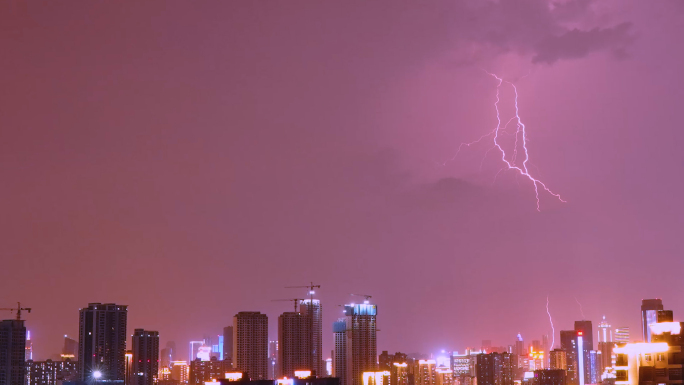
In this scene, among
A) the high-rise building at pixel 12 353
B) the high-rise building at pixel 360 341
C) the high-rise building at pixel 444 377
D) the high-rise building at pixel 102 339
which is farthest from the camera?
the high-rise building at pixel 444 377

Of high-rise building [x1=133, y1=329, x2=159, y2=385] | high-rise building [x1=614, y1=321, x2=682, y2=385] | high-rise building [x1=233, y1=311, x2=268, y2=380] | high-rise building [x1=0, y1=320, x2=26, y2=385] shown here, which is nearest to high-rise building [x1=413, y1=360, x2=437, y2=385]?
high-rise building [x1=233, y1=311, x2=268, y2=380]

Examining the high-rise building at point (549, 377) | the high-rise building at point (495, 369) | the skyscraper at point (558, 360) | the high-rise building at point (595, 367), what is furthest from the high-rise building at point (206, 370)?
the high-rise building at point (595, 367)

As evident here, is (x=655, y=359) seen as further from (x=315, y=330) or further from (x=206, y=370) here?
(x=206, y=370)

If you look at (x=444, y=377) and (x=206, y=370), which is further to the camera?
(x=444, y=377)

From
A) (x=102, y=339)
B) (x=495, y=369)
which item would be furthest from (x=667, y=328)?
(x=495, y=369)

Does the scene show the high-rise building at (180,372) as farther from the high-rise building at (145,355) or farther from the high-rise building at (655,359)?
the high-rise building at (655,359)

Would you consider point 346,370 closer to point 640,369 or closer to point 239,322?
point 239,322
